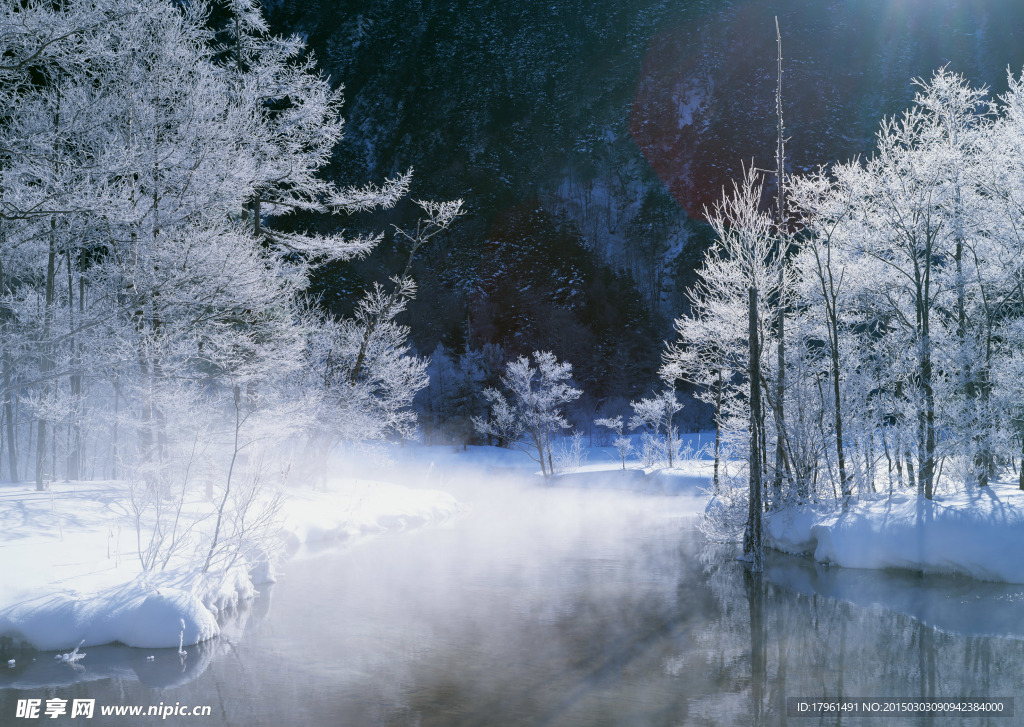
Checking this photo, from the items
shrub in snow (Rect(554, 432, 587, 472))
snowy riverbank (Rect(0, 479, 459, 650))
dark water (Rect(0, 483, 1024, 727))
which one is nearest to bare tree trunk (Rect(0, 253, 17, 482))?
snowy riverbank (Rect(0, 479, 459, 650))

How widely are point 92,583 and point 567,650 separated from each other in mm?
6103

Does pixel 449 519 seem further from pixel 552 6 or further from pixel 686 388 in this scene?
pixel 552 6

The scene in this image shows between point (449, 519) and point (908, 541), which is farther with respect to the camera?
point (449, 519)

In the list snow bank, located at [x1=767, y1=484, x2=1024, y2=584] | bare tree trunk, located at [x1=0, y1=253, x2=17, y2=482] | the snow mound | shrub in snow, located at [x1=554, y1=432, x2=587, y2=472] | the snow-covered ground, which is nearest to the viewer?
the snow mound

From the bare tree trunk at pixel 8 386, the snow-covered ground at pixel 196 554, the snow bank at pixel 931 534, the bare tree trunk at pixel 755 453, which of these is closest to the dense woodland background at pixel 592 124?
the bare tree trunk at pixel 8 386

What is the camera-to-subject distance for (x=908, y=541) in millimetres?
12672

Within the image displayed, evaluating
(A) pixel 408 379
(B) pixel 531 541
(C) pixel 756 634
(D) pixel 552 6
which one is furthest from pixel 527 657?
(D) pixel 552 6

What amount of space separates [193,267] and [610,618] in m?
9.46

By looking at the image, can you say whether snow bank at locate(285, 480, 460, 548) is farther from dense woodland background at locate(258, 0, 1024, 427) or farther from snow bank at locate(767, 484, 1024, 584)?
dense woodland background at locate(258, 0, 1024, 427)

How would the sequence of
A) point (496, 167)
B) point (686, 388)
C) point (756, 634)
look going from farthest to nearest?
point (496, 167) < point (686, 388) < point (756, 634)

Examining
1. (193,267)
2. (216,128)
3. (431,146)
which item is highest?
(431,146)

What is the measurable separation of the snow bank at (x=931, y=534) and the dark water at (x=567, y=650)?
41 centimetres

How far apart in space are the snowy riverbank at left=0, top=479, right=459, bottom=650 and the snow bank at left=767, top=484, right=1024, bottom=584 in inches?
463

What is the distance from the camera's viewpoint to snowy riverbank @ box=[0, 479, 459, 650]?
301 inches
